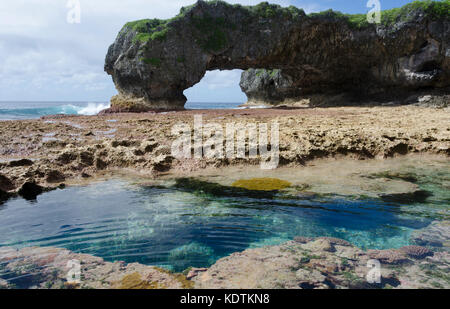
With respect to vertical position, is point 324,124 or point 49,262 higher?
point 324,124

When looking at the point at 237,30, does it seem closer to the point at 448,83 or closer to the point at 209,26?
the point at 209,26

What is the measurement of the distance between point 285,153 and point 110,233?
4.15 m

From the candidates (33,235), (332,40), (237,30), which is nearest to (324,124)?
(33,235)

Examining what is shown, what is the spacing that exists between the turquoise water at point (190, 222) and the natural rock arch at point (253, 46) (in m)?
15.9

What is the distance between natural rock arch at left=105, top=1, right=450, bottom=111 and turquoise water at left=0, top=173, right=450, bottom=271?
15869 millimetres

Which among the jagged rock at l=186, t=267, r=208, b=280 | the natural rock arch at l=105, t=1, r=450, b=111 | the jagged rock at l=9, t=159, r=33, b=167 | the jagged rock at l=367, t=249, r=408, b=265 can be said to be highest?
the natural rock arch at l=105, t=1, r=450, b=111

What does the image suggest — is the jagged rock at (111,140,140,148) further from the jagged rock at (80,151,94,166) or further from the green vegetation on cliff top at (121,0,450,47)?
the green vegetation on cliff top at (121,0,450,47)

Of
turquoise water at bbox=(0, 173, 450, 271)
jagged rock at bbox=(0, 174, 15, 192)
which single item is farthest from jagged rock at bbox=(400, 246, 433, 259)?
jagged rock at bbox=(0, 174, 15, 192)

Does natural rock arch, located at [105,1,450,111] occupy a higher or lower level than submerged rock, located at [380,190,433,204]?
higher

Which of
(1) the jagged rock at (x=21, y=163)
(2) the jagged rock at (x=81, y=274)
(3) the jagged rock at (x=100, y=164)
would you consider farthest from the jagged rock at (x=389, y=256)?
(1) the jagged rock at (x=21, y=163)

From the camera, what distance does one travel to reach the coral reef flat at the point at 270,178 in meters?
2.35

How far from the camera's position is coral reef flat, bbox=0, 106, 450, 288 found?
235 centimetres

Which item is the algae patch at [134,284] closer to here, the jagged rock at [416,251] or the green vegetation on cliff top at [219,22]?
the jagged rock at [416,251]

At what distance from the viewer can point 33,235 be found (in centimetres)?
320
